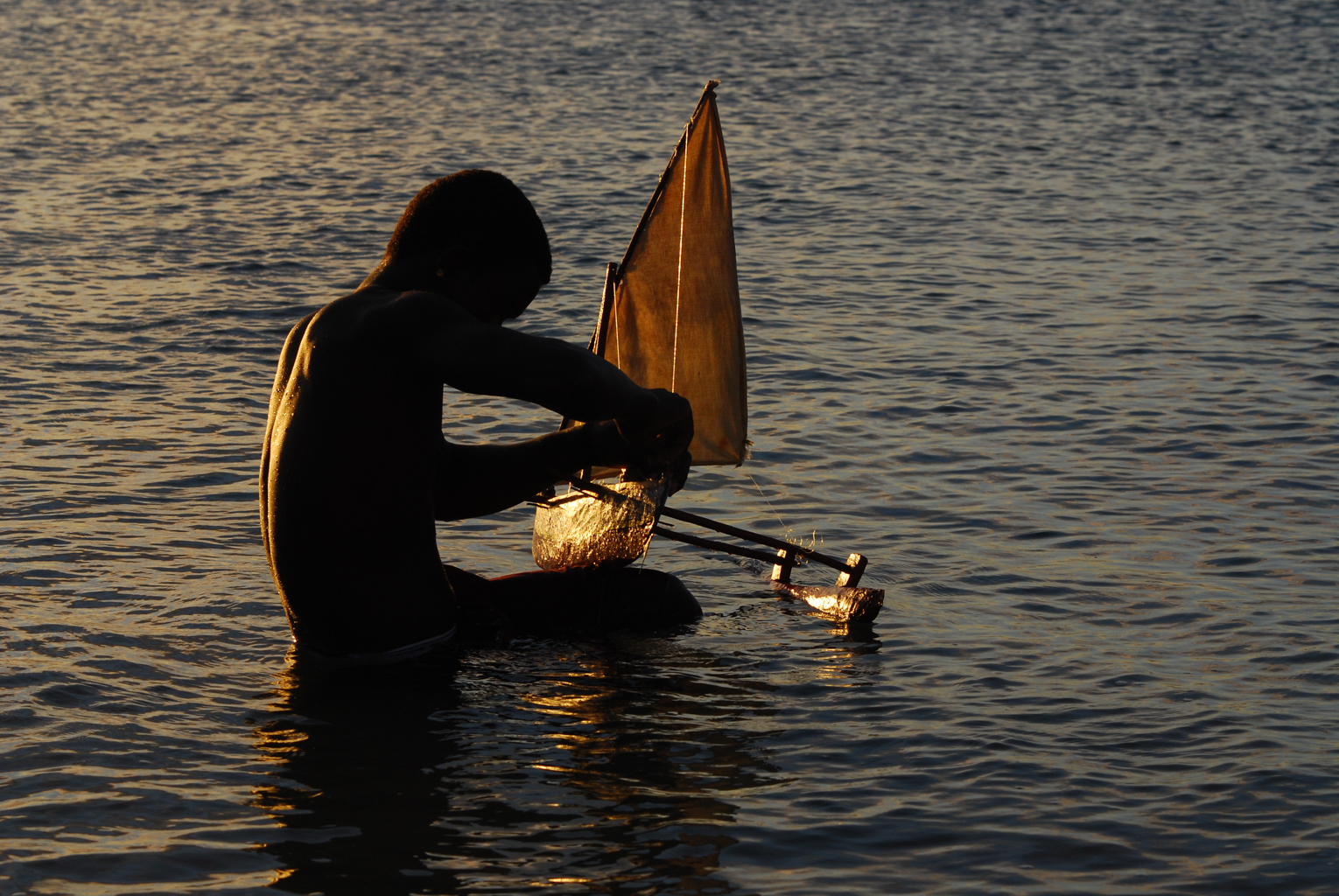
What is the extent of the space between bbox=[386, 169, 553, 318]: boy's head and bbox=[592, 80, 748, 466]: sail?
1956 mm

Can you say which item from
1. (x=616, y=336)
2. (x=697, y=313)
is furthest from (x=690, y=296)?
(x=616, y=336)

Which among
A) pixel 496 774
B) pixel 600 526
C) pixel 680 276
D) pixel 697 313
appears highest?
pixel 680 276

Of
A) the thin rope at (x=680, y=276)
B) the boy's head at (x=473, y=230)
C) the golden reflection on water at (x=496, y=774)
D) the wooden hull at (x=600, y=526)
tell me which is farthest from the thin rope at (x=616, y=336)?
the boy's head at (x=473, y=230)

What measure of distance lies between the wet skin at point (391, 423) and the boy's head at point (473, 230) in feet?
0.07

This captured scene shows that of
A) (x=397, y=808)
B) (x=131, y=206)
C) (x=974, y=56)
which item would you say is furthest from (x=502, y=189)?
(x=974, y=56)

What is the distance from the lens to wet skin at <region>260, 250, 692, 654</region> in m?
4.73

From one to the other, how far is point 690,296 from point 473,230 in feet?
7.66

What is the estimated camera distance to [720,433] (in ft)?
24.2

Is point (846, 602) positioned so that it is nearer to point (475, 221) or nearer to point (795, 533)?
point (795, 533)

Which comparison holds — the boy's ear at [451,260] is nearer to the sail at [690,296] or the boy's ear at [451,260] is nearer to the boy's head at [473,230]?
the boy's head at [473,230]

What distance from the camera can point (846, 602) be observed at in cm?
668

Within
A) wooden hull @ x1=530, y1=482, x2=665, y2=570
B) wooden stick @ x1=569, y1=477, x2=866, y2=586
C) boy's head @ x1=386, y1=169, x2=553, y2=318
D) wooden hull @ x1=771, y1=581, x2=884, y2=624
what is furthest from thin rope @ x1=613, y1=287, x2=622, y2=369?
boy's head @ x1=386, y1=169, x2=553, y2=318

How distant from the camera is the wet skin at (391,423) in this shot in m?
4.73

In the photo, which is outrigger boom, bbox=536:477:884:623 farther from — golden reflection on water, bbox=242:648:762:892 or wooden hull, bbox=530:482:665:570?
golden reflection on water, bbox=242:648:762:892
